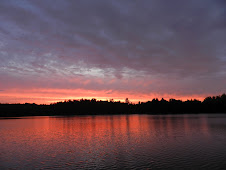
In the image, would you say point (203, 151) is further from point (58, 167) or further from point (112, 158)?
point (58, 167)

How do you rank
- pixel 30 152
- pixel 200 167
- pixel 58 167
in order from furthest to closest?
pixel 30 152
pixel 58 167
pixel 200 167

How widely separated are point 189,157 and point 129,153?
914cm

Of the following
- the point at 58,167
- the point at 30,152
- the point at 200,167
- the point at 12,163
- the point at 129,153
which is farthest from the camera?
the point at 30,152

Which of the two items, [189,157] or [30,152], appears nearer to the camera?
[189,157]

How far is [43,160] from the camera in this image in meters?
28.9

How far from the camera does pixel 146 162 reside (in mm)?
26188

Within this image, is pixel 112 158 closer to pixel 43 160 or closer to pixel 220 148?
pixel 43 160

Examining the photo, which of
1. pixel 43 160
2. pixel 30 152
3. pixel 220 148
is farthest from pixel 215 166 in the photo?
pixel 30 152

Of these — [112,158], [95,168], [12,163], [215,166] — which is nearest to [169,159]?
[215,166]

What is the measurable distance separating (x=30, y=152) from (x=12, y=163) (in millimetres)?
7317

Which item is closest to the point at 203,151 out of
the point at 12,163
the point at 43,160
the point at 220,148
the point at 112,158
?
the point at 220,148

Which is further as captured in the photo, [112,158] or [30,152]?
[30,152]

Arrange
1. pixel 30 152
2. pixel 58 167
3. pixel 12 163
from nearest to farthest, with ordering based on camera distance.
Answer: pixel 58 167 < pixel 12 163 < pixel 30 152

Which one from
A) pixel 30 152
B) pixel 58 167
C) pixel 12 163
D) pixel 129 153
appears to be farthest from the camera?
pixel 30 152
